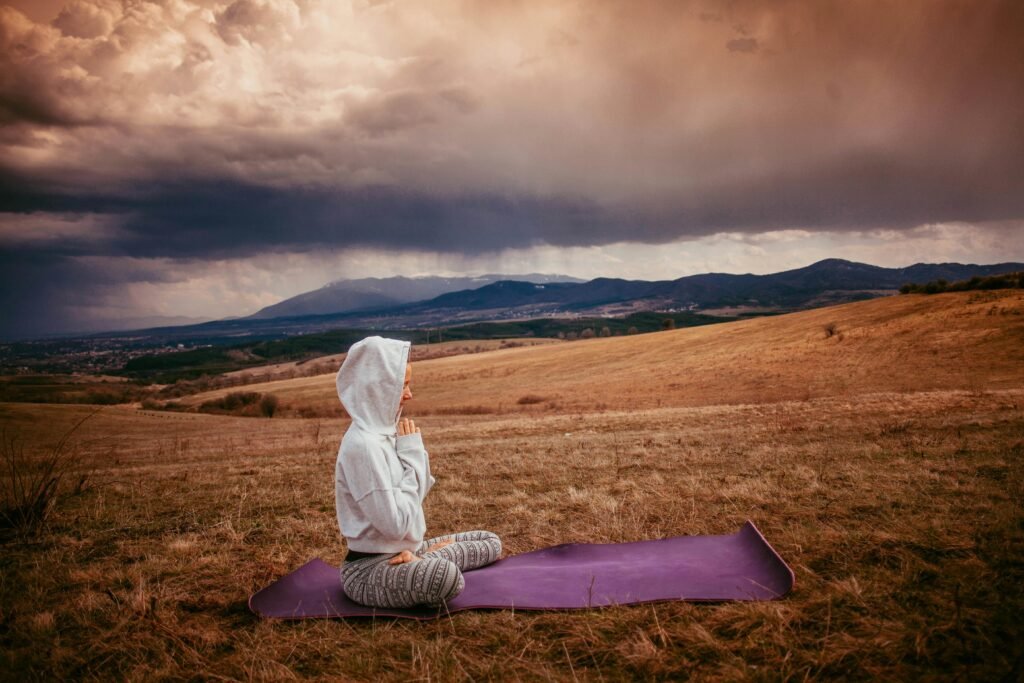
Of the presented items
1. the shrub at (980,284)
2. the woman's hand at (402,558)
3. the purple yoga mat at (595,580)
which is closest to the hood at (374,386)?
the woman's hand at (402,558)

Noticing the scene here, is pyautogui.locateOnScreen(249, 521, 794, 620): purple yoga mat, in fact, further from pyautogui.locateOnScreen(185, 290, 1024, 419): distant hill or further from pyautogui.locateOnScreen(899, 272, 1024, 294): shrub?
pyautogui.locateOnScreen(899, 272, 1024, 294): shrub

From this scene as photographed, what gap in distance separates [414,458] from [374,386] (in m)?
0.82

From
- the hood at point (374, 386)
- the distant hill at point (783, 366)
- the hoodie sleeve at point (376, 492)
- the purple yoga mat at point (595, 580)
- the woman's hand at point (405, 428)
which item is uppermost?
the hood at point (374, 386)

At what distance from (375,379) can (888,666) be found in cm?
431

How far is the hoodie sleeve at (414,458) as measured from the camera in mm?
4770

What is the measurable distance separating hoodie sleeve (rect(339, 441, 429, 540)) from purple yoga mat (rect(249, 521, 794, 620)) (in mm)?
887

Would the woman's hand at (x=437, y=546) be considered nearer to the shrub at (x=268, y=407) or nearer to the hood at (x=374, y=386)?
the hood at (x=374, y=386)

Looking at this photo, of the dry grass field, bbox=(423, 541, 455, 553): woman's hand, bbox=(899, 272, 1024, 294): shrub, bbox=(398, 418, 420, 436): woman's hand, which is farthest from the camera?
bbox=(899, 272, 1024, 294): shrub

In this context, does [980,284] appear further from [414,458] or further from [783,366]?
[414,458]

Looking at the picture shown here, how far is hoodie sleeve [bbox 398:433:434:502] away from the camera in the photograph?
4.77 meters

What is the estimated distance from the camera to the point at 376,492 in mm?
4309

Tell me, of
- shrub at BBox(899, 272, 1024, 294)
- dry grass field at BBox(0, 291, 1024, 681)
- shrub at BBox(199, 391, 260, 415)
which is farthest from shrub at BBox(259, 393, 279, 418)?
shrub at BBox(899, 272, 1024, 294)

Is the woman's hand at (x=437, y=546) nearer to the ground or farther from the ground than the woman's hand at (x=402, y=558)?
nearer to the ground

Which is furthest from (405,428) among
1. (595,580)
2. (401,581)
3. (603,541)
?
(603,541)
